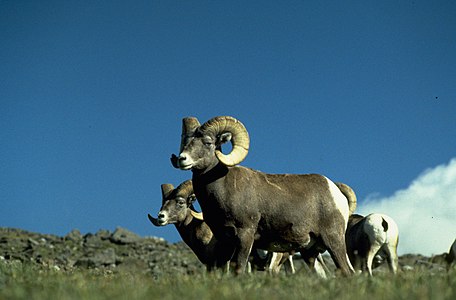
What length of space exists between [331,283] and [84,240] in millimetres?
32741

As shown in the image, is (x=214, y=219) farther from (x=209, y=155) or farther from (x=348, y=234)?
(x=348, y=234)

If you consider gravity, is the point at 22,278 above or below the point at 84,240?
below

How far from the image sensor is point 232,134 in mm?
12172

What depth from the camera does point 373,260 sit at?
1703 cm

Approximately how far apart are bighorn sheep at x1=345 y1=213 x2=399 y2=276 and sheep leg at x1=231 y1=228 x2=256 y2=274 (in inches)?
219

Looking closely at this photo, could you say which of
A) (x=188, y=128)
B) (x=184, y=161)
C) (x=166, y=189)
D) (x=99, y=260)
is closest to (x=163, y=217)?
(x=166, y=189)

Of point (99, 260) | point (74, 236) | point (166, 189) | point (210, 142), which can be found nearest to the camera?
point (210, 142)

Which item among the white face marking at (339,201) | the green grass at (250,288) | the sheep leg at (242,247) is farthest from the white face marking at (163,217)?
the green grass at (250,288)

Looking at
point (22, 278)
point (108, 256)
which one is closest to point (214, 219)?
point (22, 278)

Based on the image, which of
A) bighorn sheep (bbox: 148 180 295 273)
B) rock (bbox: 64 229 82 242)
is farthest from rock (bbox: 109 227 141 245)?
bighorn sheep (bbox: 148 180 295 273)

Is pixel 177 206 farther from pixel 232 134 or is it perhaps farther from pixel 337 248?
pixel 337 248

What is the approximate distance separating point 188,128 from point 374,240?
21.4 feet

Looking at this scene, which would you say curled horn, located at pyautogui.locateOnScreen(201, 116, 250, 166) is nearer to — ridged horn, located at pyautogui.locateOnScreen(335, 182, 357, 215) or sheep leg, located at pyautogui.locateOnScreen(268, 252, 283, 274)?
ridged horn, located at pyautogui.locateOnScreen(335, 182, 357, 215)

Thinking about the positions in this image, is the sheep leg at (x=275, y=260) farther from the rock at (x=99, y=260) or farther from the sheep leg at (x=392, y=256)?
the rock at (x=99, y=260)
